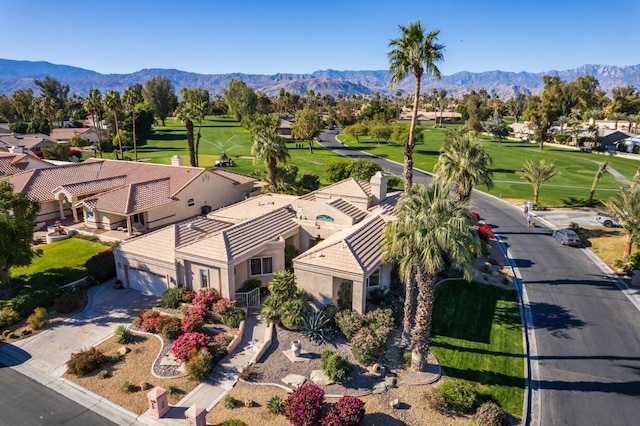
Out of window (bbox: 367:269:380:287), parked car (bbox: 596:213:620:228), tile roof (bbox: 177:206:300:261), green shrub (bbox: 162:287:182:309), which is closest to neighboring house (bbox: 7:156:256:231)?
green shrub (bbox: 162:287:182:309)

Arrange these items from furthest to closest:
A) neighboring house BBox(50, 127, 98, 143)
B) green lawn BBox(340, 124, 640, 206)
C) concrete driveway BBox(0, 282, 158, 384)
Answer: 1. neighboring house BBox(50, 127, 98, 143)
2. green lawn BBox(340, 124, 640, 206)
3. concrete driveway BBox(0, 282, 158, 384)

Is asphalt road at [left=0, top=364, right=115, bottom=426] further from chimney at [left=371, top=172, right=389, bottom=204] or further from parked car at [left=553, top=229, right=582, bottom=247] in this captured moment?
parked car at [left=553, top=229, right=582, bottom=247]

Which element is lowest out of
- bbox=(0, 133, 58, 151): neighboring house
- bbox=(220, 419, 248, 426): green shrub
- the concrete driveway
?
the concrete driveway

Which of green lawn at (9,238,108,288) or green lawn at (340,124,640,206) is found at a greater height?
green lawn at (340,124,640,206)

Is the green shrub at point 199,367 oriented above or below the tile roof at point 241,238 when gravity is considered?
below

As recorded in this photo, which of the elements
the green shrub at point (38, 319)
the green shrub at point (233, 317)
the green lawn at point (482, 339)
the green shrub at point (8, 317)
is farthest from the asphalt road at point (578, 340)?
the green shrub at point (8, 317)

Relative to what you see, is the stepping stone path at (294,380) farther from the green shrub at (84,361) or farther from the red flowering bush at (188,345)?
the green shrub at (84,361)

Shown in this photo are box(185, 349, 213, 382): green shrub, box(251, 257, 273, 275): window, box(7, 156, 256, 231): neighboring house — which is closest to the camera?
box(185, 349, 213, 382): green shrub
